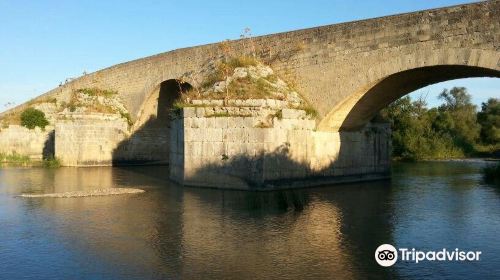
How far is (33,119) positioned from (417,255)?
30616 mm

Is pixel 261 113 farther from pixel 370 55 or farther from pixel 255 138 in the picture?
pixel 370 55

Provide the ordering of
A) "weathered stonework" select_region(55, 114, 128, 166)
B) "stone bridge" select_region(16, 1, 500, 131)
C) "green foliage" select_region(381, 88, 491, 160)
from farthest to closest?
"green foliage" select_region(381, 88, 491, 160) → "weathered stonework" select_region(55, 114, 128, 166) → "stone bridge" select_region(16, 1, 500, 131)

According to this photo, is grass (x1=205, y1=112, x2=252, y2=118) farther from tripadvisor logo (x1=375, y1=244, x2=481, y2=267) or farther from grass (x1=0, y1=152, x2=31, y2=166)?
grass (x1=0, y1=152, x2=31, y2=166)

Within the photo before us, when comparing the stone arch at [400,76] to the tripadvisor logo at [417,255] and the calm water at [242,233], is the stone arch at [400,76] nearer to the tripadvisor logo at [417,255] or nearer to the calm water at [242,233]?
the calm water at [242,233]

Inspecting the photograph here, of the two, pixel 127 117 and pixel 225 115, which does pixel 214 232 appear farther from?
pixel 127 117

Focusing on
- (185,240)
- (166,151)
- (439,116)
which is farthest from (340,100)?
(439,116)

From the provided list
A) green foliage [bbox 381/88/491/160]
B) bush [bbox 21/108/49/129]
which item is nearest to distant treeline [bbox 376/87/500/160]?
green foliage [bbox 381/88/491/160]

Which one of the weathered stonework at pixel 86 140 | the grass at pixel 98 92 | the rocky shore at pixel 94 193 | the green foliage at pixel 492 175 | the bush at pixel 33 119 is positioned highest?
the grass at pixel 98 92

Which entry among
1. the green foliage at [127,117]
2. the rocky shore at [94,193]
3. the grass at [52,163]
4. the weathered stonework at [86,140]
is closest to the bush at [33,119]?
the weathered stonework at [86,140]

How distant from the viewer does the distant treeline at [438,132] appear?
3559cm

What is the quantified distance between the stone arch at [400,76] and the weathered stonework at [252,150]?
41.8 inches

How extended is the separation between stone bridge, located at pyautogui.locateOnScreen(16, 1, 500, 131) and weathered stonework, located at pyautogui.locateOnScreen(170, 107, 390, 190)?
1.26 meters

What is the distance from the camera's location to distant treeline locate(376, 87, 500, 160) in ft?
117

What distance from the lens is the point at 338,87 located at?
1689cm
